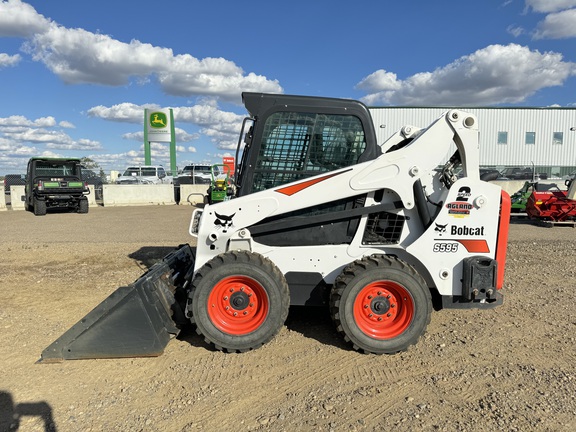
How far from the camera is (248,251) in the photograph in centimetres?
390

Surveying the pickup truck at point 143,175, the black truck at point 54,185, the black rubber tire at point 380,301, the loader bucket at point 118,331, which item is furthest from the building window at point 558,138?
the loader bucket at point 118,331

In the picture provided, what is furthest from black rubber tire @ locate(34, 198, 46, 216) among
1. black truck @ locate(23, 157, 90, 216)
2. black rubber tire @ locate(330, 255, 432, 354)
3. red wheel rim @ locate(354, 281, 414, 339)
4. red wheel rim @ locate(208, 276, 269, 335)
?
red wheel rim @ locate(354, 281, 414, 339)

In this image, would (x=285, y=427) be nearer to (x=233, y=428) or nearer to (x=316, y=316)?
(x=233, y=428)

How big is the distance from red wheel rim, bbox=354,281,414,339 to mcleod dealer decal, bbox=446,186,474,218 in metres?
0.93

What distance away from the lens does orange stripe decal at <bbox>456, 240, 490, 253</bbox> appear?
3891 millimetres

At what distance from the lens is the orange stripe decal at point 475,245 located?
389 centimetres

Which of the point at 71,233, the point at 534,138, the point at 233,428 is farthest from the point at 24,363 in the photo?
the point at 534,138

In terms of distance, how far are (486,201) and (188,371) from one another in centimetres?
318

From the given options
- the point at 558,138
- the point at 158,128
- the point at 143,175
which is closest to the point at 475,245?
the point at 143,175

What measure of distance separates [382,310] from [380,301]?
0.10 m

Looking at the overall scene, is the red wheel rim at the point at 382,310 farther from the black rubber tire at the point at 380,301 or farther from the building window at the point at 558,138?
the building window at the point at 558,138

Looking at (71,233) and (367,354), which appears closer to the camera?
(367,354)

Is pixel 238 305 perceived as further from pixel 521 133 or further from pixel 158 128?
pixel 521 133

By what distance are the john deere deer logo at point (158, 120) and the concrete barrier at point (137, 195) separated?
1139 centimetres
